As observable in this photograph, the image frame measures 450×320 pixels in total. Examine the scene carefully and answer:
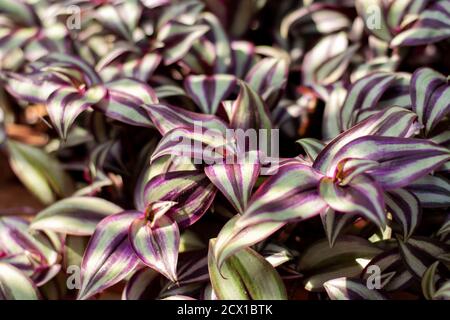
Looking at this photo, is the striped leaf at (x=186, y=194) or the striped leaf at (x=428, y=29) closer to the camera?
the striped leaf at (x=186, y=194)

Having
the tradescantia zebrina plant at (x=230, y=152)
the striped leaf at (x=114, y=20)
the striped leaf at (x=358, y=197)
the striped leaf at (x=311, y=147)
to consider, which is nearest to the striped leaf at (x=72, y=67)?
the tradescantia zebrina plant at (x=230, y=152)

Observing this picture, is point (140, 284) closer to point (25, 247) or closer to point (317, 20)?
point (25, 247)

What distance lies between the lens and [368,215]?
0.78m

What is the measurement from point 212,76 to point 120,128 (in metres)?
0.20

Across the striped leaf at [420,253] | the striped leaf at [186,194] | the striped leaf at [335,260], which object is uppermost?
the striped leaf at [186,194]

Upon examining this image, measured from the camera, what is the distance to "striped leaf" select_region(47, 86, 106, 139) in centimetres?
104

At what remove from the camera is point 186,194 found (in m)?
0.99

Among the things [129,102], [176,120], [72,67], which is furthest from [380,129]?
[72,67]

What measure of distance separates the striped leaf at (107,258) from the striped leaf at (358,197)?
30 centimetres

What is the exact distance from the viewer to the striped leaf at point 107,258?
0.94 meters

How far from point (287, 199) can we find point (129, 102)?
377mm

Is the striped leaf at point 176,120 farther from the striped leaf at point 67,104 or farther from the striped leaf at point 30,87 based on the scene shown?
the striped leaf at point 30,87

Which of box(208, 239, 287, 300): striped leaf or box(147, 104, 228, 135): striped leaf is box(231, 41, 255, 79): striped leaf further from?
box(208, 239, 287, 300): striped leaf
